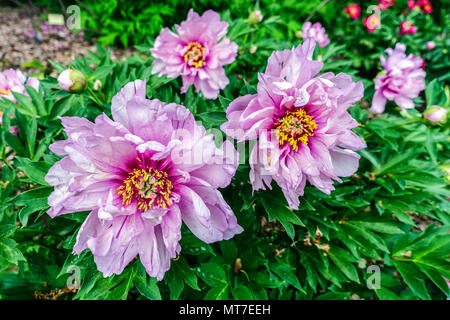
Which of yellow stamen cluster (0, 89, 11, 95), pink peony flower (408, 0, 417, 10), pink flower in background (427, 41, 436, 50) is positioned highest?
pink peony flower (408, 0, 417, 10)

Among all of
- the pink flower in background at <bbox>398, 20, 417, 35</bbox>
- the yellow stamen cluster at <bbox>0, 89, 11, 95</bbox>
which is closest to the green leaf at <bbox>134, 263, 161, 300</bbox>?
the yellow stamen cluster at <bbox>0, 89, 11, 95</bbox>

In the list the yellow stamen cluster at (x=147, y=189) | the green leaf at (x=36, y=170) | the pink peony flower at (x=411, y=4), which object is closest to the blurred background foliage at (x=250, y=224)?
the green leaf at (x=36, y=170)

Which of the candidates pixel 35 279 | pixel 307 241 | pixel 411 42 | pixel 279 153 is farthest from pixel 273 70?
pixel 411 42

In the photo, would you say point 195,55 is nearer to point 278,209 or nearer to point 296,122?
point 296,122

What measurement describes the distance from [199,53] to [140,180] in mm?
799

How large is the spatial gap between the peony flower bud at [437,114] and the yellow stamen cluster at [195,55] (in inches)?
44.0

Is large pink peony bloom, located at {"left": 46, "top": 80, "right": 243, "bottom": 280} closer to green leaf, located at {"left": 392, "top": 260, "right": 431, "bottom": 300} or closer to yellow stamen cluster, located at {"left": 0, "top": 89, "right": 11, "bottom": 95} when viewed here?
yellow stamen cluster, located at {"left": 0, "top": 89, "right": 11, "bottom": 95}

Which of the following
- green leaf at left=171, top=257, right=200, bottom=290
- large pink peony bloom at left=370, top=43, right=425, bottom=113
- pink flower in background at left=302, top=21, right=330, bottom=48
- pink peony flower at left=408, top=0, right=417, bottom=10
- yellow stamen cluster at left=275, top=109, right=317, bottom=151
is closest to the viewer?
yellow stamen cluster at left=275, top=109, right=317, bottom=151

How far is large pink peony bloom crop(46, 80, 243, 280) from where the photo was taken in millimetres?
786

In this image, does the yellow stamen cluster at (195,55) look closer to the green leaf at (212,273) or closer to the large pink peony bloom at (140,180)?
the large pink peony bloom at (140,180)

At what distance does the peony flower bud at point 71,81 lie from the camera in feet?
3.78

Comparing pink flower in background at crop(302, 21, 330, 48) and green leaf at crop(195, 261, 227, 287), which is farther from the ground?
pink flower in background at crop(302, 21, 330, 48)

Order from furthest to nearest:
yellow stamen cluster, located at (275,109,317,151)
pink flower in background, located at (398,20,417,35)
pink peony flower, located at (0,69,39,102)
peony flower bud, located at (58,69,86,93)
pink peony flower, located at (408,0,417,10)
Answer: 1. pink peony flower, located at (408,0,417,10)
2. pink flower in background, located at (398,20,417,35)
3. pink peony flower, located at (0,69,39,102)
4. peony flower bud, located at (58,69,86,93)
5. yellow stamen cluster, located at (275,109,317,151)

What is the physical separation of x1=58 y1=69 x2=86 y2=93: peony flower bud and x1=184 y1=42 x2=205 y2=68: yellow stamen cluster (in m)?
0.48
